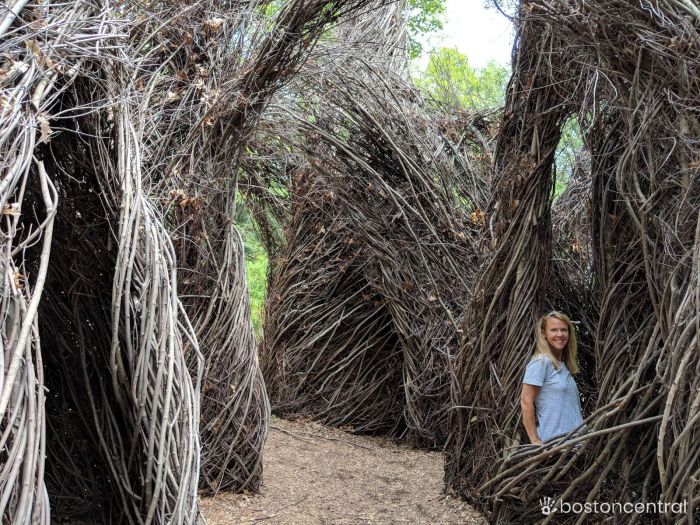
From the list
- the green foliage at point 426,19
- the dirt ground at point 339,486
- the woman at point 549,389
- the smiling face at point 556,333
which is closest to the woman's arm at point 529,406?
the woman at point 549,389

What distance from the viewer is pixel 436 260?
5711 millimetres

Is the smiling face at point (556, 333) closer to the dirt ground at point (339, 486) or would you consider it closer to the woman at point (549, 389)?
the woman at point (549, 389)

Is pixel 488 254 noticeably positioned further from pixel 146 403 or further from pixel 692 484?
pixel 146 403

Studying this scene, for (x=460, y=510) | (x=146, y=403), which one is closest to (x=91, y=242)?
(x=146, y=403)

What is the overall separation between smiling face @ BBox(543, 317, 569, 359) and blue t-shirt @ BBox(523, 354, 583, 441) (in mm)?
83

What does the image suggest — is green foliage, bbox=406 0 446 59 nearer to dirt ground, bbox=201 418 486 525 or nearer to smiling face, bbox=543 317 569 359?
dirt ground, bbox=201 418 486 525

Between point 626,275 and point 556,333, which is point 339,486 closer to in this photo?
point 556,333

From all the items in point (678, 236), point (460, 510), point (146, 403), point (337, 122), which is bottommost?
point (460, 510)

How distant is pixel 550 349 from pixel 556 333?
0.30 ft

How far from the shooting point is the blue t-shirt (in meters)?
3.80

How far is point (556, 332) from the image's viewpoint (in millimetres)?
3869

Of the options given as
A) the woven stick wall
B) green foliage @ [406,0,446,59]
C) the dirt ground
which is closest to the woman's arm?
the woven stick wall

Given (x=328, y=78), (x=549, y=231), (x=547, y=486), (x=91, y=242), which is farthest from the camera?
(x=328, y=78)

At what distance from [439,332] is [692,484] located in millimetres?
3187
